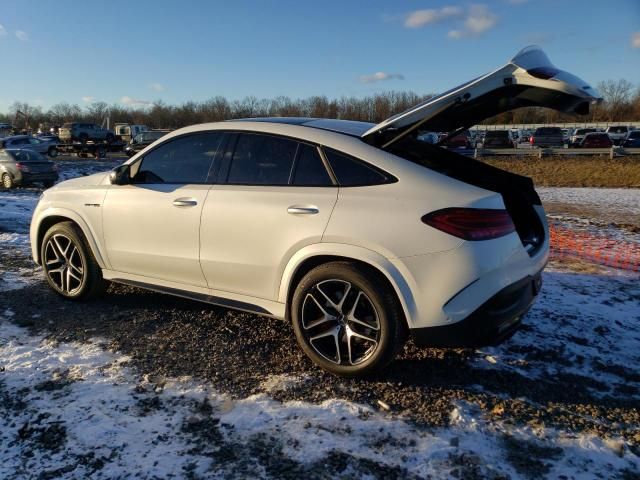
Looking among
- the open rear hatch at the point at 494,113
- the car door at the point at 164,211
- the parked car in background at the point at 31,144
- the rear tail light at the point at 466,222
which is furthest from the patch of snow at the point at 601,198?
the parked car in background at the point at 31,144

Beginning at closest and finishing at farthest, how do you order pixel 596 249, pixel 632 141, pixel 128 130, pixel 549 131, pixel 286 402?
pixel 286 402 → pixel 596 249 → pixel 632 141 → pixel 549 131 → pixel 128 130

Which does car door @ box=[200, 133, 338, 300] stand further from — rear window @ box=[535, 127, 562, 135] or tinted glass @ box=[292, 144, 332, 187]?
rear window @ box=[535, 127, 562, 135]

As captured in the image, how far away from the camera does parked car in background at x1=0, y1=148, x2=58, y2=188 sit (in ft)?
54.4

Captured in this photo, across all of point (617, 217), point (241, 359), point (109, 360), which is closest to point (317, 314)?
point (241, 359)

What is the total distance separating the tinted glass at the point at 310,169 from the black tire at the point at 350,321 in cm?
57

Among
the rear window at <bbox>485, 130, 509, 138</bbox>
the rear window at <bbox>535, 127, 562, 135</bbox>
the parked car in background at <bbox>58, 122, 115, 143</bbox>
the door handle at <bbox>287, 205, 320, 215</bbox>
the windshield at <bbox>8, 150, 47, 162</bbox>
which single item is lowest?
the windshield at <bbox>8, 150, 47, 162</bbox>

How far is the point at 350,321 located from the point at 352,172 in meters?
0.97

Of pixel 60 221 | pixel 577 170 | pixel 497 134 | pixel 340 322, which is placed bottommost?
pixel 340 322

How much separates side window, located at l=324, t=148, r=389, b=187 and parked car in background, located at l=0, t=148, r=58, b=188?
1648cm

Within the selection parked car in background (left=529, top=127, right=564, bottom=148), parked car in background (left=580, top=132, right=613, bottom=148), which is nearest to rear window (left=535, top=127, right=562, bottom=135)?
parked car in background (left=529, top=127, right=564, bottom=148)

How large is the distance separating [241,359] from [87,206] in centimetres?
213

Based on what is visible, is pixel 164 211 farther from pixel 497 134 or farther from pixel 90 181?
pixel 497 134

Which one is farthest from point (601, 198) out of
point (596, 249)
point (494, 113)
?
point (494, 113)

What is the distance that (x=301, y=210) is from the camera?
3330 millimetres
